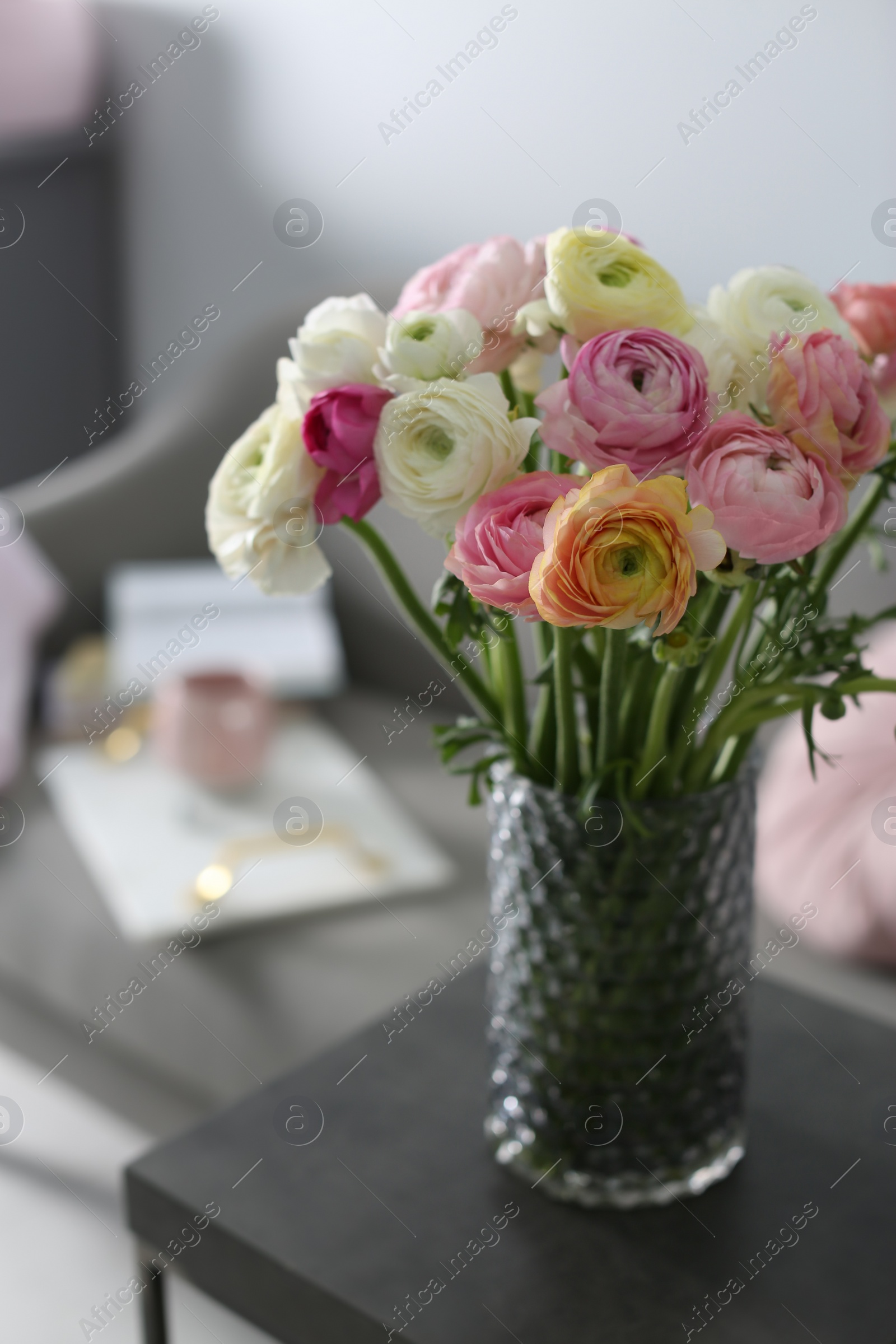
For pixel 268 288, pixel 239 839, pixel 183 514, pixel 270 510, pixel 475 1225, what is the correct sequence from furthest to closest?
pixel 268 288
pixel 183 514
pixel 239 839
pixel 475 1225
pixel 270 510

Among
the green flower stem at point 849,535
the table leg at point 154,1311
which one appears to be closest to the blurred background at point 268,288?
the table leg at point 154,1311

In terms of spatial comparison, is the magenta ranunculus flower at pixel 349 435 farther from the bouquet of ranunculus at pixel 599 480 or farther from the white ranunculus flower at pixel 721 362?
the white ranunculus flower at pixel 721 362

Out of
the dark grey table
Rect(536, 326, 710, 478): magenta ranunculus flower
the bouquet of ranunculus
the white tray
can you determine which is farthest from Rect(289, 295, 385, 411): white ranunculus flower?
the white tray

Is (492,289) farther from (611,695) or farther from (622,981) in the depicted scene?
(622,981)

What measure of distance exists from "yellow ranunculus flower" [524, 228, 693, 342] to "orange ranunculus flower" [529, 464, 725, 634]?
0.10 metres

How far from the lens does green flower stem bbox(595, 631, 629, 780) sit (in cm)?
60

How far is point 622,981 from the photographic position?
67 centimetres

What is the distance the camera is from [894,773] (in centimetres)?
125

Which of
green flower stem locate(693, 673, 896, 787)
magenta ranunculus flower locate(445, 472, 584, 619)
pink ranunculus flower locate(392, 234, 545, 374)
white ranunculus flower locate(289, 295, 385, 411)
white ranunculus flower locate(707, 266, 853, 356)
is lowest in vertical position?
green flower stem locate(693, 673, 896, 787)

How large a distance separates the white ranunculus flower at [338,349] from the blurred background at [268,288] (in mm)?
568

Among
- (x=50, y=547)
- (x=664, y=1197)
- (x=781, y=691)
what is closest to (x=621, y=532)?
(x=781, y=691)

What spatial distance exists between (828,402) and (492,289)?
157 mm

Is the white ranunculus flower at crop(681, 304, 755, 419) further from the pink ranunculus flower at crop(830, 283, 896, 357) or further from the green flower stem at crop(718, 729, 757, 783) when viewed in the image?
the green flower stem at crop(718, 729, 757, 783)

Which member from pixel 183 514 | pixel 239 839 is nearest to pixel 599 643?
Answer: pixel 239 839
